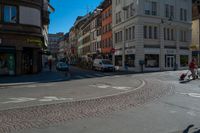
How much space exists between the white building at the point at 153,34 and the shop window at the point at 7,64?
59.7 ft

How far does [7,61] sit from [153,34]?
2275 cm

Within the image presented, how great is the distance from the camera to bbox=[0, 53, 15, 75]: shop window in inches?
1009

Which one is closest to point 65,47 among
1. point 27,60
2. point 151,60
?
point 151,60

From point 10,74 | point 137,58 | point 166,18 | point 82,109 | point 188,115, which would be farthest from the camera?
point 166,18

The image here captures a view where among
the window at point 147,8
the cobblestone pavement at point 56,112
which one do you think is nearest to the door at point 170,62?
the window at point 147,8

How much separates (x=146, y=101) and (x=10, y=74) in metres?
18.8

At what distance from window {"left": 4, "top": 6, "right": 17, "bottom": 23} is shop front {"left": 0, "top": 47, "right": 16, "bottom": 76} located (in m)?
2.87

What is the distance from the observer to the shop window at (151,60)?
126 feet

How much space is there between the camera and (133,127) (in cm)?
658

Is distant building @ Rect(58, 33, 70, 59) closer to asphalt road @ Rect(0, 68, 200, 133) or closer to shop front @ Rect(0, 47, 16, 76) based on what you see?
shop front @ Rect(0, 47, 16, 76)

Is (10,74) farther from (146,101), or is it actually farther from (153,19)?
(153,19)

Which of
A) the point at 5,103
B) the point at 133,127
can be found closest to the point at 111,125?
the point at 133,127

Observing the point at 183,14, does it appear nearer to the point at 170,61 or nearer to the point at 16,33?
the point at 170,61

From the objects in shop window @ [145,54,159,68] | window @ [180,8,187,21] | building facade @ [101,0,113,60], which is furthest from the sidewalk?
window @ [180,8,187,21]
